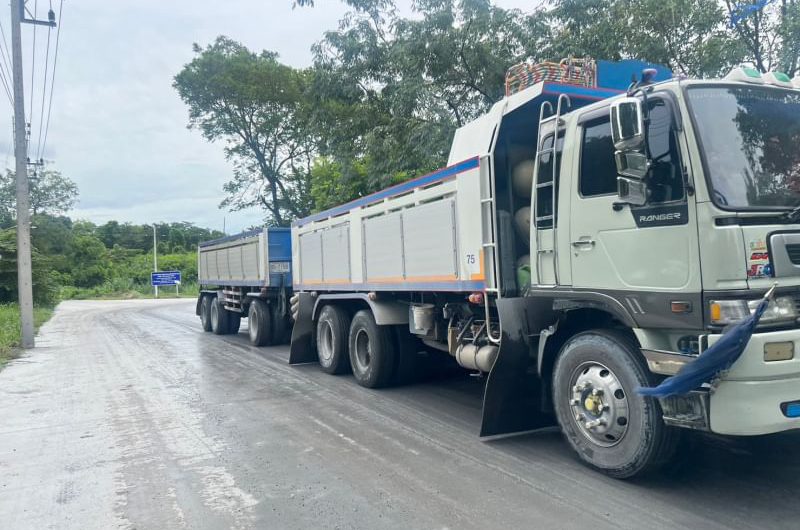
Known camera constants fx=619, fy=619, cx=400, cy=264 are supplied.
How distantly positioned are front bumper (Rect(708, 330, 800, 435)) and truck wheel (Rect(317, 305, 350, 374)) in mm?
6307

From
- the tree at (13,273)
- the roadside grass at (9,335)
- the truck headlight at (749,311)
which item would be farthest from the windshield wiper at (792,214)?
the tree at (13,273)

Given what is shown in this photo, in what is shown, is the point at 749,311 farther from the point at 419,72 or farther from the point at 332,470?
the point at 419,72

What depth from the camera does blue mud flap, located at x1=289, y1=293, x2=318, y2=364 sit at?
10.6 metres

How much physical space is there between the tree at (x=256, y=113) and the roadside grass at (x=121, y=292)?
25.3 metres

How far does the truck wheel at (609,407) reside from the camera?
4.25 meters

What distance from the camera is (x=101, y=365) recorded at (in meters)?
11.8

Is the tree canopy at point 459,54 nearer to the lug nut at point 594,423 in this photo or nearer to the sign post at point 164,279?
the lug nut at point 594,423

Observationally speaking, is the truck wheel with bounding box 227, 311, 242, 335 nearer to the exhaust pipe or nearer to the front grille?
the exhaust pipe

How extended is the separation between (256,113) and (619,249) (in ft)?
85.7

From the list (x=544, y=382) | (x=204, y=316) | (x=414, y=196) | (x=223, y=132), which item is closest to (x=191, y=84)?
(x=223, y=132)

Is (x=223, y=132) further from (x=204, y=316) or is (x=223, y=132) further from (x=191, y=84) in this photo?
(x=204, y=316)

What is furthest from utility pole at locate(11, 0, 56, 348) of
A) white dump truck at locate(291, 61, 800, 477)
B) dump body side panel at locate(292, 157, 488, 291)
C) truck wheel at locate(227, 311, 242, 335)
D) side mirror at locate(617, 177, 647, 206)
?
side mirror at locate(617, 177, 647, 206)

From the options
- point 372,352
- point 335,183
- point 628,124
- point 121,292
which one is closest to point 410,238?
point 372,352

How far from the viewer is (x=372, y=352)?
8.35 meters
